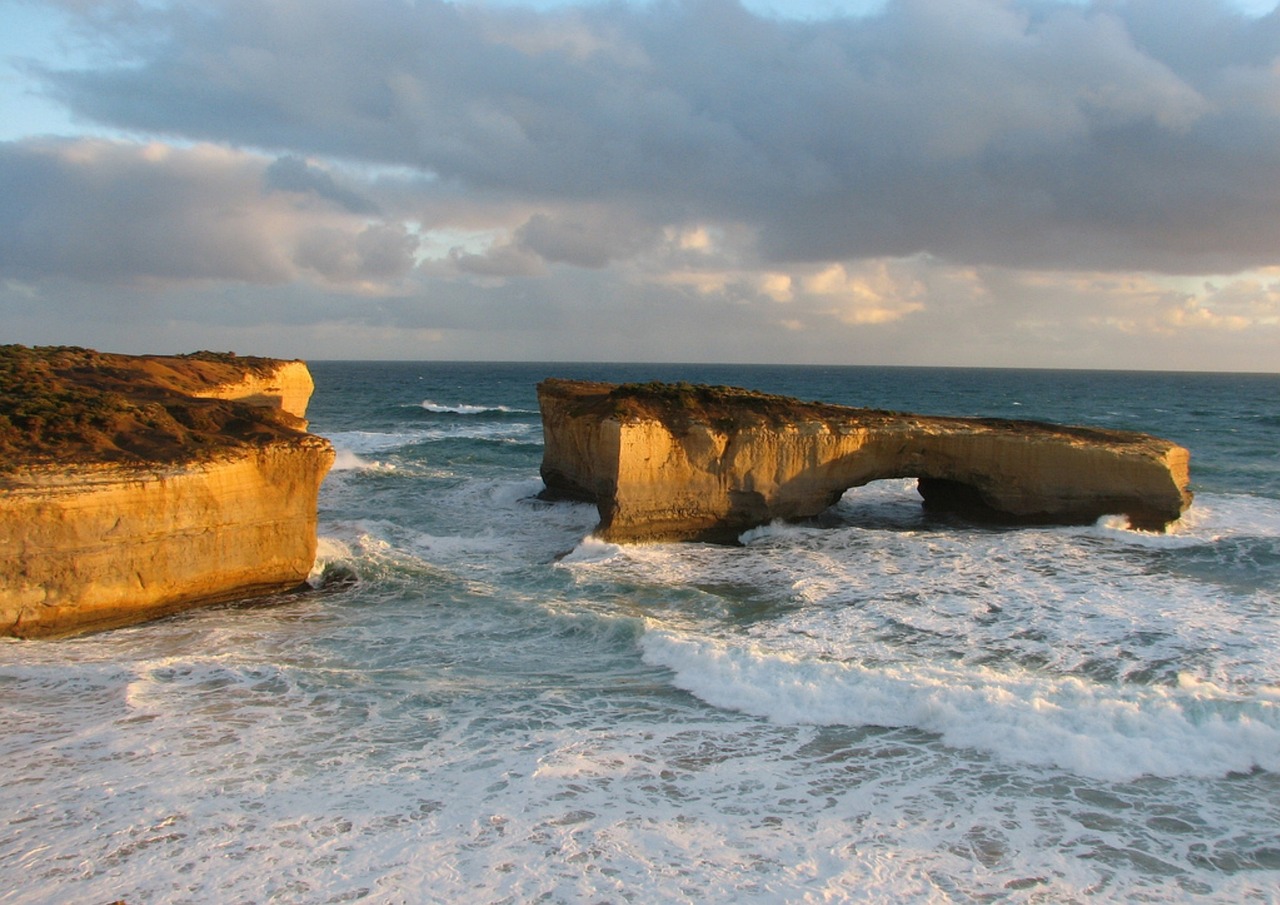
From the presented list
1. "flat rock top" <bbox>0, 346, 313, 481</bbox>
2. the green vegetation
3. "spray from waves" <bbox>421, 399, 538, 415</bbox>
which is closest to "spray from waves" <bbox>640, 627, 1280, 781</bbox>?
"flat rock top" <bbox>0, 346, 313, 481</bbox>

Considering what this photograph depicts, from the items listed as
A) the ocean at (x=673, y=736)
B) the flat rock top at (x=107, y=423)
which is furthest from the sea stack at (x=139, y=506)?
the ocean at (x=673, y=736)

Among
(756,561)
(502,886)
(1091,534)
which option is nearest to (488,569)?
(756,561)

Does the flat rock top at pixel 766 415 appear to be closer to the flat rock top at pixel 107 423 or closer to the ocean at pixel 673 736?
the ocean at pixel 673 736

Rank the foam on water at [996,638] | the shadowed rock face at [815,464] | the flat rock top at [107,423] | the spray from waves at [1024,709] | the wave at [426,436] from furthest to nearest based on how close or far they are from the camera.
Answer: the wave at [426,436] → the shadowed rock face at [815,464] → the flat rock top at [107,423] → the foam on water at [996,638] → the spray from waves at [1024,709]

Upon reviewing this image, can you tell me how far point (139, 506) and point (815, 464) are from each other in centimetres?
1317

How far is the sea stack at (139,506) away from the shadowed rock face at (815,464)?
6.63 metres

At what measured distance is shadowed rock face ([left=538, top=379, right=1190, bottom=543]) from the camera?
18453 mm

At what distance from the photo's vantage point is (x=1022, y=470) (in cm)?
1923

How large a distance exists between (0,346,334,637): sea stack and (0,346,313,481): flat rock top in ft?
0.10

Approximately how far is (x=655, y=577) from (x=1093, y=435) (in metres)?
11.2

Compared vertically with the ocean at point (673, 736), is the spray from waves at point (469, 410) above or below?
above

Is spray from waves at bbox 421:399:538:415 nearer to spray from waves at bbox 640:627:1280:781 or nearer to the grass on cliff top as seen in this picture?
the grass on cliff top

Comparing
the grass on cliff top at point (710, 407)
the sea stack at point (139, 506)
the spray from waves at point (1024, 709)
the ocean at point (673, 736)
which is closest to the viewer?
the ocean at point (673, 736)

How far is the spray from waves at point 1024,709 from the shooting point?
9.00 metres
